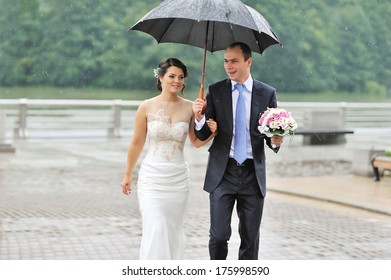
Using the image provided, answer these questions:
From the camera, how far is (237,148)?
538 cm

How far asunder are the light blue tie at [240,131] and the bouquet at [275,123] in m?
0.18

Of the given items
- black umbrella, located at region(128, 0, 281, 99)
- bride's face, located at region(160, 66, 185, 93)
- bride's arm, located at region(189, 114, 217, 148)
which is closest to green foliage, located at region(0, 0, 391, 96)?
black umbrella, located at region(128, 0, 281, 99)

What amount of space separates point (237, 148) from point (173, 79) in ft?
2.06

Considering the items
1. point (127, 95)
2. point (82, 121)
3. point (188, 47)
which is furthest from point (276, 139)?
point (127, 95)

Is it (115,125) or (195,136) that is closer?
(195,136)

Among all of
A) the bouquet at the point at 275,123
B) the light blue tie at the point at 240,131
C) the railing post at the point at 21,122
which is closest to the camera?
the bouquet at the point at 275,123

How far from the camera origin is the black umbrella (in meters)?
5.25

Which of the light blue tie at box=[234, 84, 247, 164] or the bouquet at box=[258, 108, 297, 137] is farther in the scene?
the light blue tie at box=[234, 84, 247, 164]

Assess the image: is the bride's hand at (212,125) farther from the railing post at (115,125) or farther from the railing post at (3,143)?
the railing post at (115,125)

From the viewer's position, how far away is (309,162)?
17391mm

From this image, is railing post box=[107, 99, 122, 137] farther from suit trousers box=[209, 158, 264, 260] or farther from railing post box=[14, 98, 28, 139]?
suit trousers box=[209, 158, 264, 260]

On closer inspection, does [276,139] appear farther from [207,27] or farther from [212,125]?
[207,27]

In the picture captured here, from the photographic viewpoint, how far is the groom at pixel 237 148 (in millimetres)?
5379

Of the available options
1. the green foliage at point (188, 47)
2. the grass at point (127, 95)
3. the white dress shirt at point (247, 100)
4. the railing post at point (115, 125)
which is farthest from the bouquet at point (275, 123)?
the grass at point (127, 95)
